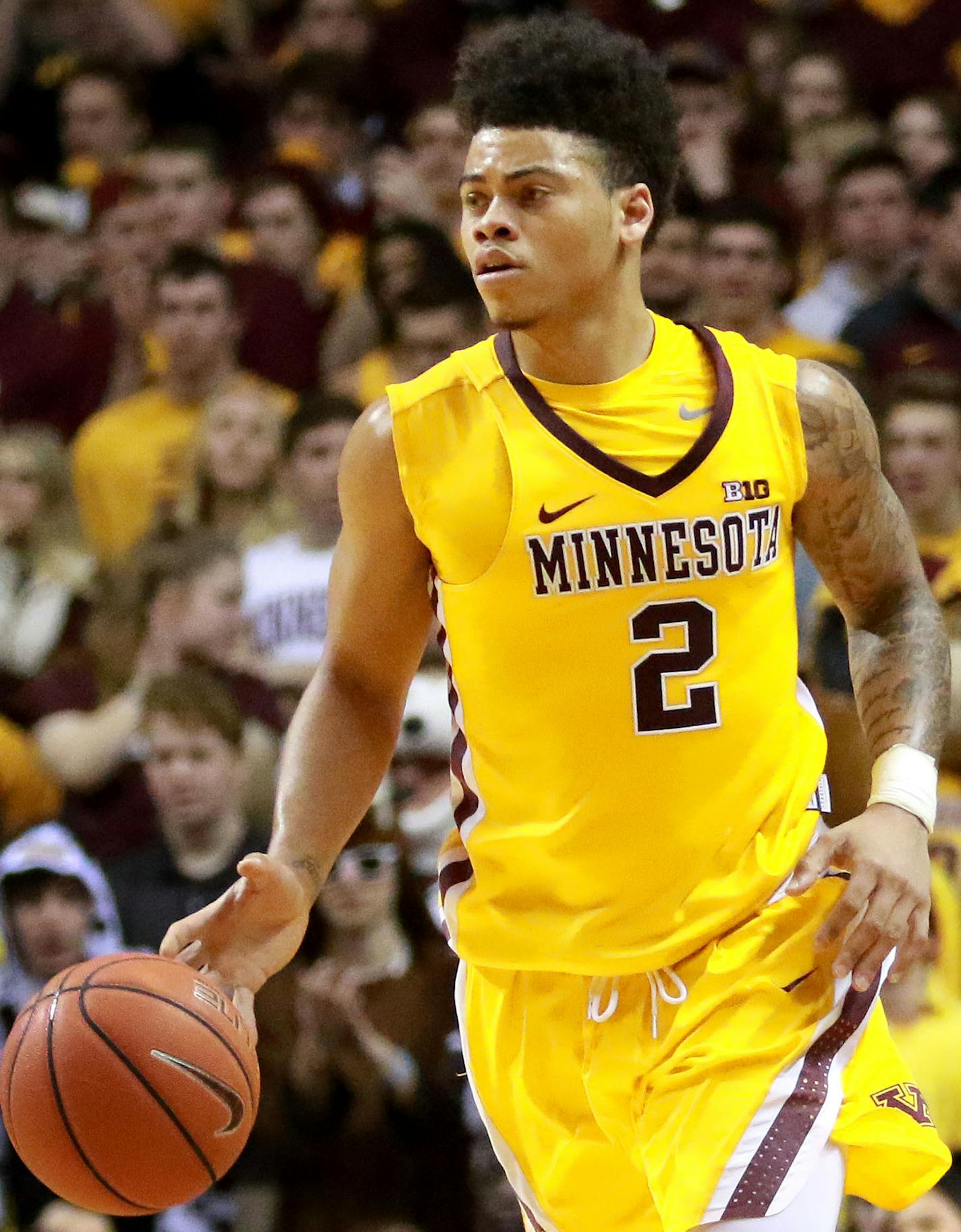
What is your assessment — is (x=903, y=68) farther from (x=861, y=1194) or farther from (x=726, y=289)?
(x=861, y=1194)

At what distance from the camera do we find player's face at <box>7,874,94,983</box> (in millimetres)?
5246

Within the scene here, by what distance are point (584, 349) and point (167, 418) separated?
13.7 feet

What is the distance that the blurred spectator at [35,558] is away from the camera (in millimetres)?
6398

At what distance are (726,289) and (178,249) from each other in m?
2.08

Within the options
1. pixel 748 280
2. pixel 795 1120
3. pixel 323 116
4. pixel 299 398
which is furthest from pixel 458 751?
pixel 323 116

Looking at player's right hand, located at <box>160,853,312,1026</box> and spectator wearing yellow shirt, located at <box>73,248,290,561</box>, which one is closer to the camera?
player's right hand, located at <box>160,853,312,1026</box>

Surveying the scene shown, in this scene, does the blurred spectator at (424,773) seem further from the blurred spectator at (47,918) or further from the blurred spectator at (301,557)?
the blurred spectator at (47,918)

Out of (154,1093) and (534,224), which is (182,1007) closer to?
(154,1093)

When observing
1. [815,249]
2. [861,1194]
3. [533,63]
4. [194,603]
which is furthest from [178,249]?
[861,1194]

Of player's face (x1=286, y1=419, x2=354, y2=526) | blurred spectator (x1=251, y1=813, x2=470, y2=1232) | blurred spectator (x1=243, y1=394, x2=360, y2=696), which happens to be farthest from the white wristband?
player's face (x1=286, y1=419, x2=354, y2=526)

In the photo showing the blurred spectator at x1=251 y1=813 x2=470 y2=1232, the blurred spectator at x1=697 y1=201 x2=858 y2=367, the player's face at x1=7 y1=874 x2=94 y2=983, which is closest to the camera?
the blurred spectator at x1=251 y1=813 x2=470 y2=1232

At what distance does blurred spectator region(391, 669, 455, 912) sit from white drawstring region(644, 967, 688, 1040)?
238 centimetres

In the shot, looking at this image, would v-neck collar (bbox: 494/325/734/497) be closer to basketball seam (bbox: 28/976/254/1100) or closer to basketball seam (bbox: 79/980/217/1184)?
basketball seam (bbox: 28/976/254/1100)

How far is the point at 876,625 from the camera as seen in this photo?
10.4 feet
